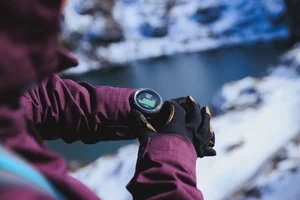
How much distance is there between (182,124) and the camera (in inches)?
45.6

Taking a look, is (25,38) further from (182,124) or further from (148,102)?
(148,102)

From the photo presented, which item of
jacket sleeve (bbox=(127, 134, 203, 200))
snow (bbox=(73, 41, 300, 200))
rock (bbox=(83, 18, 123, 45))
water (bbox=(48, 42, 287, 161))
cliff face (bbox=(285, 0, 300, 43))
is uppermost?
rock (bbox=(83, 18, 123, 45))

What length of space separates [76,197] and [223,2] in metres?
22.2

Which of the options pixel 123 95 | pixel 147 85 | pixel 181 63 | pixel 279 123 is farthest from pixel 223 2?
pixel 123 95

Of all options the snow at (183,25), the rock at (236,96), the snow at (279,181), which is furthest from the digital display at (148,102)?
the snow at (183,25)

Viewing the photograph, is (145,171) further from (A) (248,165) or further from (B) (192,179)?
(A) (248,165)

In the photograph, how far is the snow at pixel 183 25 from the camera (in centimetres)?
1989

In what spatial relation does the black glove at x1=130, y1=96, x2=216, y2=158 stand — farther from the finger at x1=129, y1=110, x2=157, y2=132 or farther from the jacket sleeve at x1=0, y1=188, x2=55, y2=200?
the jacket sleeve at x1=0, y1=188, x2=55, y2=200

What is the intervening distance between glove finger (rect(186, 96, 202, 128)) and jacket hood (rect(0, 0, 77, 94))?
0.62 metres

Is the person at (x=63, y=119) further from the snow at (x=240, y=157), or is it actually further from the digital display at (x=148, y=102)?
the snow at (x=240, y=157)

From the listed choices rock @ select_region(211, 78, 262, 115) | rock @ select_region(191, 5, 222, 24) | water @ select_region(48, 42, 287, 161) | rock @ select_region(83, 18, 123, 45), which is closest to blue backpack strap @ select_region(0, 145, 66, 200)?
rock @ select_region(211, 78, 262, 115)

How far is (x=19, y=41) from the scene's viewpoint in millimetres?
634

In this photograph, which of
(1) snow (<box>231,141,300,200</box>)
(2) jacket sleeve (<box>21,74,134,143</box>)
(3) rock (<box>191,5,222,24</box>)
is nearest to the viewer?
(2) jacket sleeve (<box>21,74,134,143</box>)

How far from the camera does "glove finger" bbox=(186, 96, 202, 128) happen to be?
1.21 m
